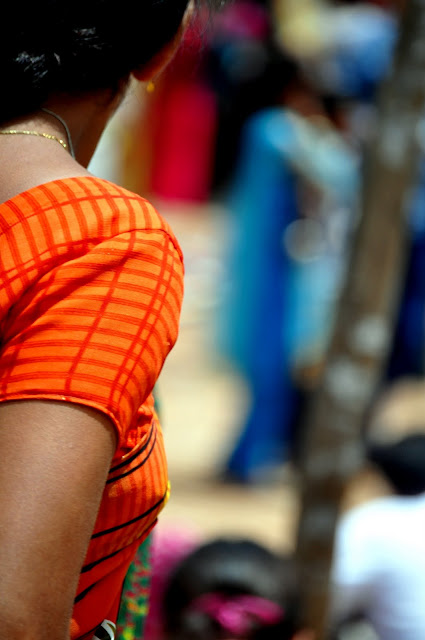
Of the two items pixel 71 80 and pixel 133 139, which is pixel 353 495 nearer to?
pixel 71 80

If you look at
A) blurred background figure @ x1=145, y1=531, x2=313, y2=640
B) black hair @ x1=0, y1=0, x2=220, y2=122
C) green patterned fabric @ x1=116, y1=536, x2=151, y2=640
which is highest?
black hair @ x1=0, y1=0, x2=220, y2=122

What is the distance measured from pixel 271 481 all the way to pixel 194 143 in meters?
6.06

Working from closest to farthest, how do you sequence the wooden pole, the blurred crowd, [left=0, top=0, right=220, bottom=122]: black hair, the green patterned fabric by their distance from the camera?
[left=0, top=0, right=220, bottom=122]: black hair < the green patterned fabric < the wooden pole < the blurred crowd

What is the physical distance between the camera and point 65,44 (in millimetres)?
1158

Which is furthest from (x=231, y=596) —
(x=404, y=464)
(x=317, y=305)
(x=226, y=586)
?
(x=317, y=305)

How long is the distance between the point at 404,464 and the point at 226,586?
3.38 feet

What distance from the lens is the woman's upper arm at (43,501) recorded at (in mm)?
988

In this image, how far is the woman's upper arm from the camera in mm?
988

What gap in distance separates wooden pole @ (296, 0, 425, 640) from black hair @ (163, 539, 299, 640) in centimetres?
40

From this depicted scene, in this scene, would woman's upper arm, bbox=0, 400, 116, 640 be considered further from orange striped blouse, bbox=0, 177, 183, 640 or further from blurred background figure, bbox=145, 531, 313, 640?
blurred background figure, bbox=145, 531, 313, 640

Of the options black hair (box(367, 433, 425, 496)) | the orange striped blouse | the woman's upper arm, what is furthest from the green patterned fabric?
black hair (box(367, 433, 425, 496))

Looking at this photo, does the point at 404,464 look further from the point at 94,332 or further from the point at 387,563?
the point at 94,332

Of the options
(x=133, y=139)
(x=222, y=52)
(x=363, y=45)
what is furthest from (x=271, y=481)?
(x=222, y=52)

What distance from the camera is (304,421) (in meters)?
5.40
